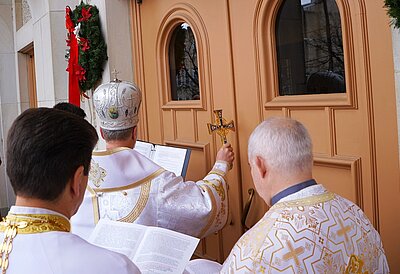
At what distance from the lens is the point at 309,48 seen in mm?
2730

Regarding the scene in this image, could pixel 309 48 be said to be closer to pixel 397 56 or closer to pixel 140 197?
pixel 397 56

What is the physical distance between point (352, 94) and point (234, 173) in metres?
1.06

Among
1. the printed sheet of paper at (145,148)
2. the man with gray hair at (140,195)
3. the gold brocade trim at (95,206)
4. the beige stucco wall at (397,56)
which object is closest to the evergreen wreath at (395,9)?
the beige stucco wall at (397,56)

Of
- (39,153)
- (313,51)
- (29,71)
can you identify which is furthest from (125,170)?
(29,71)

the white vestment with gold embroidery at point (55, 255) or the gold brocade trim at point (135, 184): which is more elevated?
the gold brocade trim at point (135, 184)

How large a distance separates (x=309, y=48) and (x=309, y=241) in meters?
1.37

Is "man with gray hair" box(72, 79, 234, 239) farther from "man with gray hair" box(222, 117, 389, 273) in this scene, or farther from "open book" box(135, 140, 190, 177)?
"man with gray hair" box(222, 117, 389, 273)

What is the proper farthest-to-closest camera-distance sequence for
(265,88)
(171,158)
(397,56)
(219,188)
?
(171,158)
(265,88)
(219,188)
(397,56)

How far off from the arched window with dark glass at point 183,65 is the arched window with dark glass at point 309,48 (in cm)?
87

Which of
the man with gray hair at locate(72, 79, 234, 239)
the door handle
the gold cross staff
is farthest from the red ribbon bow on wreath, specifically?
the door handle

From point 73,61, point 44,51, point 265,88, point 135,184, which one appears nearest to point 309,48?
point 265,88

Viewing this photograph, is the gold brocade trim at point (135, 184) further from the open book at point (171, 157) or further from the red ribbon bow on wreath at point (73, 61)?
the red ribbon bow on wreath at point (73, 61)

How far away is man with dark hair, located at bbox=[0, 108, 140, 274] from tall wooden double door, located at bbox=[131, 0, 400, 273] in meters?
1.30

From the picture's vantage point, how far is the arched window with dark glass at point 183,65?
368 cm
